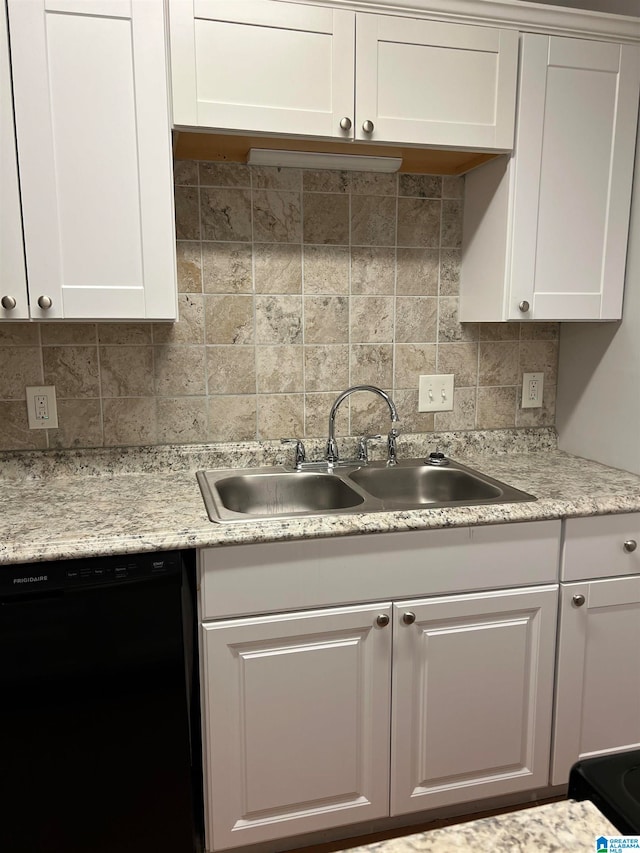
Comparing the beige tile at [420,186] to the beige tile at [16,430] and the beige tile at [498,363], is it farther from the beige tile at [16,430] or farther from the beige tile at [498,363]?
the beige tile at [16,430]

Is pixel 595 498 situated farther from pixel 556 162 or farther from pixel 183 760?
pixel 183 760

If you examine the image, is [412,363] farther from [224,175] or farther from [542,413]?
[224,175]

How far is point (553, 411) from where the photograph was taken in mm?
2260

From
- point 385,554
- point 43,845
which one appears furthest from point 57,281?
point 43,845

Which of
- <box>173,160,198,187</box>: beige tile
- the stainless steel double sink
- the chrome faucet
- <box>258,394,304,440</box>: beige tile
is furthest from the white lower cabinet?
<box>173,160,198,187</box>: beige tile

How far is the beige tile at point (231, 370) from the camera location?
195cm

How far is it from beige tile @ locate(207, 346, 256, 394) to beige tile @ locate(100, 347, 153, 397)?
19 cm

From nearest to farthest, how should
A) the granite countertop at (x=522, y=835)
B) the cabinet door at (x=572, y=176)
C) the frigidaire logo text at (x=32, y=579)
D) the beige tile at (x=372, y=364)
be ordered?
the granite countertop at (x=522, y=835)
the frigidaire logo text at (x=32, y=579)
the cabinet door at (x=572, y=176)
the beige tile at (x=372, y=364)

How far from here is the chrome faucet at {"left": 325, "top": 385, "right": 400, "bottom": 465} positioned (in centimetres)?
194

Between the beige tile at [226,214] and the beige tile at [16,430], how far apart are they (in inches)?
29.7

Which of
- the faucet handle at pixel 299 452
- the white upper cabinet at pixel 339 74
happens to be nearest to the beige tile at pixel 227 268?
the white upper cabinet at pixel 339 74

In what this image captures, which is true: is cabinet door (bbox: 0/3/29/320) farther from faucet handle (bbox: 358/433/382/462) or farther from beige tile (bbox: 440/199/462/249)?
beige tile (bbox: 440/199/462/249)

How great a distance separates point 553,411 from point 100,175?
1.68m

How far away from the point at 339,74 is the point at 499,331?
100 cm
